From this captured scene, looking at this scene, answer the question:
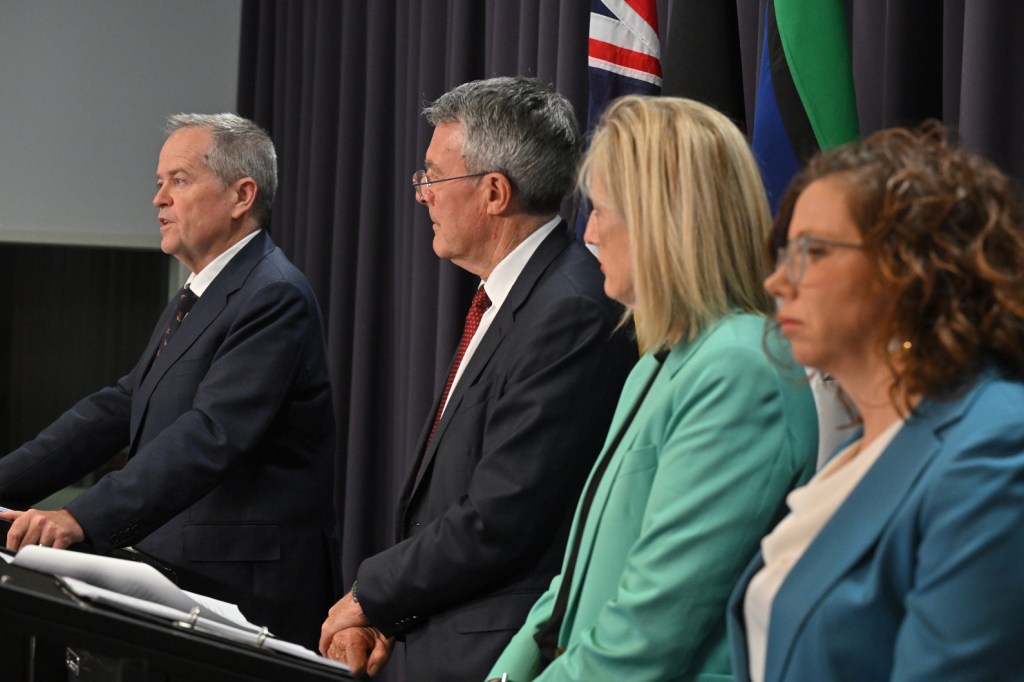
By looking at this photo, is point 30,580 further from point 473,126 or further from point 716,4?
point 716,4

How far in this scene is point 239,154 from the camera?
2.95 meters

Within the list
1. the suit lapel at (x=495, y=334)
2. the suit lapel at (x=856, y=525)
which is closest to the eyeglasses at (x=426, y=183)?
the suit lapel at (x=495, y=334)

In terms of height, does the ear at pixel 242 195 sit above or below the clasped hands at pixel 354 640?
above

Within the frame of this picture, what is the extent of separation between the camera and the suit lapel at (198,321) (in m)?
2.75

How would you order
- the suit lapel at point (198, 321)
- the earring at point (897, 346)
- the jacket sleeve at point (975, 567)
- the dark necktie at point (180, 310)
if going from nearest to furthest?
the jacket sleeve at point (975, 567) → the earring at point (897, 346) → the suit lapel at point (198, 321) → the dark necktie at point (180, 310)

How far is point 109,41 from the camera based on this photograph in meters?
4.81

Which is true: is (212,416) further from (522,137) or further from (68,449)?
(522,137)

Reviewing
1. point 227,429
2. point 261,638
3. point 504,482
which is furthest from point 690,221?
point 227,429

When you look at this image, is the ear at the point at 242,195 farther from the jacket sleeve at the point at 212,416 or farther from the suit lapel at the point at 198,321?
the jacket sleeve at the point at 212,416

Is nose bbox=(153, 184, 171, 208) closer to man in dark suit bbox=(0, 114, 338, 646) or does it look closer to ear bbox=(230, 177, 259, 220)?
man in dark suit bbox=(0, 114, 338, 646)

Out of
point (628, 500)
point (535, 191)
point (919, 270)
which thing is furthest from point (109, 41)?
point (919, 270)

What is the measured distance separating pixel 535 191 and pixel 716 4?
0.51m

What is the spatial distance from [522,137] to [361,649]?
0.95 metres

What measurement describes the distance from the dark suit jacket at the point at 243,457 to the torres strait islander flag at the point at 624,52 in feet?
2.61
